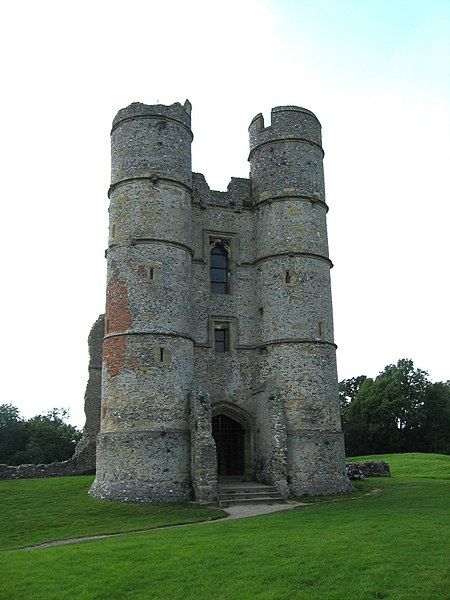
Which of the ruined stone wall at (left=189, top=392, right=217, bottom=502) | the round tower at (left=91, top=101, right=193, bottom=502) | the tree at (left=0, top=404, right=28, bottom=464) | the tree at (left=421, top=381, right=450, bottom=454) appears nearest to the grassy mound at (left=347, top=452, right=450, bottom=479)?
the tree at (left=421, top=381, right=450, bottom=454)

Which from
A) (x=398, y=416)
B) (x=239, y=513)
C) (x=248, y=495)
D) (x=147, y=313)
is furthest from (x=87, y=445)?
(x=398, y=416)

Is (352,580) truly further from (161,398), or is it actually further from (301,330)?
(301,330)

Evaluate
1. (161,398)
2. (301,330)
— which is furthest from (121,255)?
(301,330)

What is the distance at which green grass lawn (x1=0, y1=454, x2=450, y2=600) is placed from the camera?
27.5 ft

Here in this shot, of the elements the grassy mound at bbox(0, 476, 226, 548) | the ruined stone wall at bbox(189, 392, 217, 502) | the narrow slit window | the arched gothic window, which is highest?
the arched gothic window

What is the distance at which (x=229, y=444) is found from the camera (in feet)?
78.5

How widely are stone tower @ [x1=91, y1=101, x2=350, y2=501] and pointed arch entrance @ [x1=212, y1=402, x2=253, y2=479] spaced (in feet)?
0.15

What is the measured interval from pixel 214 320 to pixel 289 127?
9.18 m

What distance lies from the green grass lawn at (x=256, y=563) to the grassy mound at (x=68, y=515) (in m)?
1.03

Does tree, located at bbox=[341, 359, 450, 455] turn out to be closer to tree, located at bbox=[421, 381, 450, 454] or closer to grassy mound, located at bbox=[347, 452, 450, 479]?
tree, located at bbox=[421, 381, 450, 454]

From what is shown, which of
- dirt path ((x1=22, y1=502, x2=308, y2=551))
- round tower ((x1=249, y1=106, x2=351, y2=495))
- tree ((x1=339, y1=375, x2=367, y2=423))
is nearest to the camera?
dirt path ((x1=22, y1=502, x2=308, y2=551))

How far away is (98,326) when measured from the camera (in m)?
29.8

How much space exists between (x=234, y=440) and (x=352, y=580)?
15.6m

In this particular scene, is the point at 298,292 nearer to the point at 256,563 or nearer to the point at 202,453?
the point at 202,453
